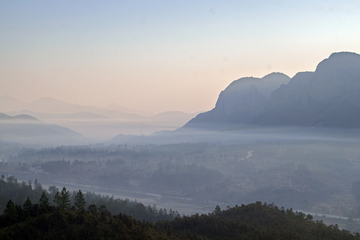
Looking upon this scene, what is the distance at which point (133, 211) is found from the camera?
125 metres

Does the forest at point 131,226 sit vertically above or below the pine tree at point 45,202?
below

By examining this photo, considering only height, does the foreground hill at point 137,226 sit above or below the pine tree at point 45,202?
below

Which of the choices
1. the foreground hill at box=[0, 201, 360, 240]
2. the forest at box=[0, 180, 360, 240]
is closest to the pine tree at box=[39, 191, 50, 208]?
the forest at box=[0, 180, 360, 240]

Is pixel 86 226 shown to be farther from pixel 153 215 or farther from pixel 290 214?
pixel 153 215

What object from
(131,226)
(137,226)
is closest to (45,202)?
(131,226)

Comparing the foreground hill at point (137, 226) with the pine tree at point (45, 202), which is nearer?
the foreground hill at point (137, 226)

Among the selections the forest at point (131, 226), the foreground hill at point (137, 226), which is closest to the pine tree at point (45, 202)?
the forest at point (131, 226)

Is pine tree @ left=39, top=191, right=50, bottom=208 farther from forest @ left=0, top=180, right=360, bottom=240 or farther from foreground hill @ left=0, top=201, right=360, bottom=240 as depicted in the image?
foreground hill @ left=0, top=201, right=360, bottom=240

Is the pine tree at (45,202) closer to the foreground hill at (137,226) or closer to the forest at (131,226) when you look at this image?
the forest at (131,226)

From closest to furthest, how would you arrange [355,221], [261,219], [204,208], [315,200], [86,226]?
[86,226] → [261,219] → [355,221] → [204,208] → [315,200]

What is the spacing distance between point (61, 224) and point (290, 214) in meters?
45.3

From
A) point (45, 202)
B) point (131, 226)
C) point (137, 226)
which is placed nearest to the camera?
point (137, 226)

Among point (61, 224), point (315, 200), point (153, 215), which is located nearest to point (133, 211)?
point (153, 215)

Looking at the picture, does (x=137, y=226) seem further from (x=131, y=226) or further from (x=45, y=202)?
(x=45, y=202)
